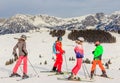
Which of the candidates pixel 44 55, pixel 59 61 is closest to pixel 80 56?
pixel 59 61

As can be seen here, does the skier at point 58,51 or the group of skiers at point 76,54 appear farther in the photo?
the skier at point 58,51

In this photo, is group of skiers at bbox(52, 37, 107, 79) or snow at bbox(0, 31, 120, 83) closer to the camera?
group of skiers at bbox(52, 37, 107, 79)

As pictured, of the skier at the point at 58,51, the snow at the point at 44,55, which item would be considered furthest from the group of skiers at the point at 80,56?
the snow at the point at 44,55

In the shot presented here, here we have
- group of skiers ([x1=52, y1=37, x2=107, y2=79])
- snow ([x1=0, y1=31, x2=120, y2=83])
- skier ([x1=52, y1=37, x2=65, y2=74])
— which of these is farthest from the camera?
skier ([x1=52, y1=37, x2=65, y2=74])

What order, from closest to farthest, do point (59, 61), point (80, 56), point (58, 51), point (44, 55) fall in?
point (80, 56), point (58, 51), point (59, 61), point (44, 55)

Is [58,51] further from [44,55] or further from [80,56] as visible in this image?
[44,55]

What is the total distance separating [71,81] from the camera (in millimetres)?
17266

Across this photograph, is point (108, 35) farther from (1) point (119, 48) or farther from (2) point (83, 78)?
(2) point (83, 78)

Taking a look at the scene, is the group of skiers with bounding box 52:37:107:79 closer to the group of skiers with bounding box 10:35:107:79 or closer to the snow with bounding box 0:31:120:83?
the group of skiers with bounding box 10:35:107:79

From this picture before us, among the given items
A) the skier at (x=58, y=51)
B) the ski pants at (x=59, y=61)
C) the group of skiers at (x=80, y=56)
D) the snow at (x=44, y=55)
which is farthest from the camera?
the ski pants at (x=59, y=61)

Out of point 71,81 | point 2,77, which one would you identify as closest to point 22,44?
point 2,77

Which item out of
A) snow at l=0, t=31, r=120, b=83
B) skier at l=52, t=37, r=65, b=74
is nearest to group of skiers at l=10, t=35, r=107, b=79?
skier at l=52, t=37, r=65, b=74

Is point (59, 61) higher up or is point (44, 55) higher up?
point (44, 55)

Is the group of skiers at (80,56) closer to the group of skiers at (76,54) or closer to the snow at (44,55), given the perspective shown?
the group of skiers at (76,54)
